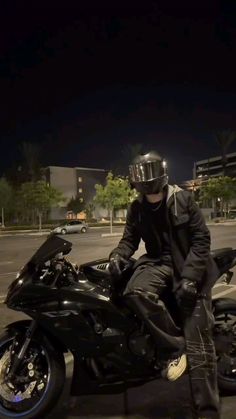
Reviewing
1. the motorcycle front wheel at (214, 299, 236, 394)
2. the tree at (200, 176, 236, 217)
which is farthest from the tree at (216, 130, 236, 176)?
the motorcycle front wheel at (214, 299, 236, 394)

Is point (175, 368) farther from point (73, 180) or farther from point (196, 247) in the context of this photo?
point (73, 180)

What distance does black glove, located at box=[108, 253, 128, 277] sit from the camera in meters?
3.52

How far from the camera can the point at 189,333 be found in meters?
3.32

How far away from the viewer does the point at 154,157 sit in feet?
11.4

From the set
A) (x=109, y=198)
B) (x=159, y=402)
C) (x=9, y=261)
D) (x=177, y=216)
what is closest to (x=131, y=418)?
(x=159, y=402)

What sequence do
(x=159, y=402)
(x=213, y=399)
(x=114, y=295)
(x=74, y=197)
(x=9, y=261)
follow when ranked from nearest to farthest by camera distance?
(x=213, y=399) < (x=114, y=295) < (x=159, y=402) < (x=9, y=261) < (x=74, y=197)

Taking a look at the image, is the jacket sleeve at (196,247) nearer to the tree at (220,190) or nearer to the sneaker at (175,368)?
the sneaker at (175,368)

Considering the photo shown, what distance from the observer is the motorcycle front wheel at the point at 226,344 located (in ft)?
12.5

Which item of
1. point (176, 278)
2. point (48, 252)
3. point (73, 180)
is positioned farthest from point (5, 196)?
point (176, 278)

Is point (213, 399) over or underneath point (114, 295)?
underneath

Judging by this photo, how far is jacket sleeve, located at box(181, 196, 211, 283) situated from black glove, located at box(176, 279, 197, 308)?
43mm

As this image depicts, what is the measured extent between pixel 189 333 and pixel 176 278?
1.30ft

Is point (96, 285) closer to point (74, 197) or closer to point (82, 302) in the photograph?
point (82, 302)

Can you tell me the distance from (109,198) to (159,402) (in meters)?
36.0
